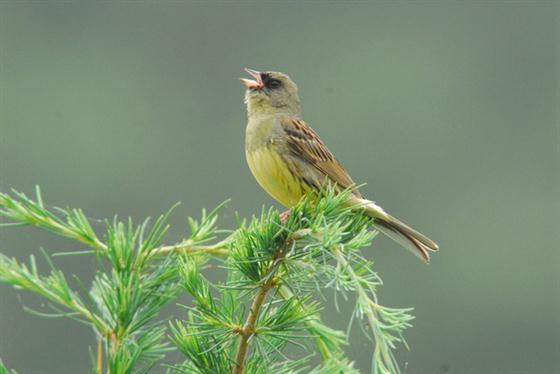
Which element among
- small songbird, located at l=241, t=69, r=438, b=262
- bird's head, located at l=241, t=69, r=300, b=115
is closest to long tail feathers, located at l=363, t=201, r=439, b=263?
small songbird, located at l=241, t=69, r=438, b=262

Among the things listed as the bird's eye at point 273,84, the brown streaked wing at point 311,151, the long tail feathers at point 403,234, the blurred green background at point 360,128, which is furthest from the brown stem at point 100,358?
the blurred green background at point 360,128

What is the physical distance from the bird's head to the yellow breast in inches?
21.0

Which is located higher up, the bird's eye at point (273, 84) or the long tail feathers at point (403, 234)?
the bird's eye at point (273, 84)

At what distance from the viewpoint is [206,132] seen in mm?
33500

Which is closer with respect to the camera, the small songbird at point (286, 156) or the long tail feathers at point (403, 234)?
the long tail feathers at point (403, 234)

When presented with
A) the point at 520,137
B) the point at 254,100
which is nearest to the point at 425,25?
the point at 520,137

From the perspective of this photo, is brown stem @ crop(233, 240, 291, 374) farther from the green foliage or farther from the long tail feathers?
the long tail feathers

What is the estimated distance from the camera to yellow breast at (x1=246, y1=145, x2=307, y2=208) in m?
4.43

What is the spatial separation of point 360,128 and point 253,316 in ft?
104

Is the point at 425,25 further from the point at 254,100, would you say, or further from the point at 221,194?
the point at 254,100

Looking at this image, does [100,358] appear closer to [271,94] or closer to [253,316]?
[253,316]

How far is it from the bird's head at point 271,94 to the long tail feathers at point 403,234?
1.12 metres

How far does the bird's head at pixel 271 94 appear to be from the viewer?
510 cm

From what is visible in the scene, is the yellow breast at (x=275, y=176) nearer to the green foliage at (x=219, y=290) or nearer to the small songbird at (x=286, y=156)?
the small songbird at (x=286, y=156)
